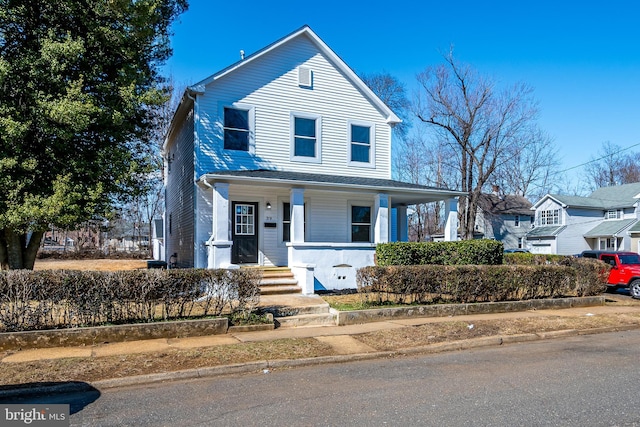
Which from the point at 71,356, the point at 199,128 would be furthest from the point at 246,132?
the point at 71,356

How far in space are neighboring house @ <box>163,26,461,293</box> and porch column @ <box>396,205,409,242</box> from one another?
A: 1.29 meters

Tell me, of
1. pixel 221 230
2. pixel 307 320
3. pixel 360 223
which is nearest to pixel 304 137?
pixel 360 223

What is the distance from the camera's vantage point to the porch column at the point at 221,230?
13031 mm

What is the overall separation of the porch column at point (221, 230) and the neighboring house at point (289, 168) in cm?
3

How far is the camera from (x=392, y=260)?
47.0 ft

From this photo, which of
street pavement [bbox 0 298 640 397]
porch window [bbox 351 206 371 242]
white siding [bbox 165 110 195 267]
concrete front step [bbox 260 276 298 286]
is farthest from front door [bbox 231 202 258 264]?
street pavement [bbox 0 298 640 397]

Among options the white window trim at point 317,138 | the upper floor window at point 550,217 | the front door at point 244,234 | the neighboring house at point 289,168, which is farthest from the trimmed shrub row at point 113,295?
the upper floor window at point 550,217

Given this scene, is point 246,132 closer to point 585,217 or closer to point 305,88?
point 305,88

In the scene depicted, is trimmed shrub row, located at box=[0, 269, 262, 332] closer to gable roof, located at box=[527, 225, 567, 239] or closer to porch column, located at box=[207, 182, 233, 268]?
porch column, located at box=[207, 182, 233, 268]

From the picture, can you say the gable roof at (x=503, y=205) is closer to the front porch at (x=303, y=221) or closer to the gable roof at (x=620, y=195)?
the gable roof at (x=620, y=195)

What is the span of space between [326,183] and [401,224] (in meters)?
6.44

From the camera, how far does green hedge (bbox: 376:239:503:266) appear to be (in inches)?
563

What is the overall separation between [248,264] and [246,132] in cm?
445

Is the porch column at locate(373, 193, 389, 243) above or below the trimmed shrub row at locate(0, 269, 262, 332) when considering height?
above
